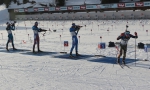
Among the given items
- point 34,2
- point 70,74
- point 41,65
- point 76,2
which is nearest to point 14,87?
point 70,74

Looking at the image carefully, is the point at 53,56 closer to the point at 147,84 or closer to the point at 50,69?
the point at 50,69

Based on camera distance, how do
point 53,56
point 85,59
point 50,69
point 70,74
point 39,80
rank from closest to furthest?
point 39,80, point 70,74, point 50,69, point 85,59, point 53,56

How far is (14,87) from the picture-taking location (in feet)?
29.1

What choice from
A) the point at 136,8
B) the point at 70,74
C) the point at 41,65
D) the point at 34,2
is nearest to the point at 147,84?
the point at 70,74

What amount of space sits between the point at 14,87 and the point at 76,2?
55.2 metres

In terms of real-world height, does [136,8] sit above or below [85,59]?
above

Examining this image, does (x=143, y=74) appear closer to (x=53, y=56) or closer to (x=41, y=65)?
(x=41, y=65)

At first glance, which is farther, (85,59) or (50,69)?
(85,59)

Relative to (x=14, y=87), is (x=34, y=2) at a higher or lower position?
higher

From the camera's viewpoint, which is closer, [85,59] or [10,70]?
[10,70]

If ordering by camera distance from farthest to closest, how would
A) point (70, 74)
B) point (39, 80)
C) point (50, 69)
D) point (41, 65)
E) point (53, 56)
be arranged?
point (53, 56) → point (41, 65) → point (50, 69) → point (70, 74) → point (39, 80)

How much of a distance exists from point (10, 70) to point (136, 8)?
3714 centimetres

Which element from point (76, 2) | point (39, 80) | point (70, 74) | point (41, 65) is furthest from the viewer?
point (76, 2)

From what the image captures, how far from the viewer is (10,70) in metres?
11.7
